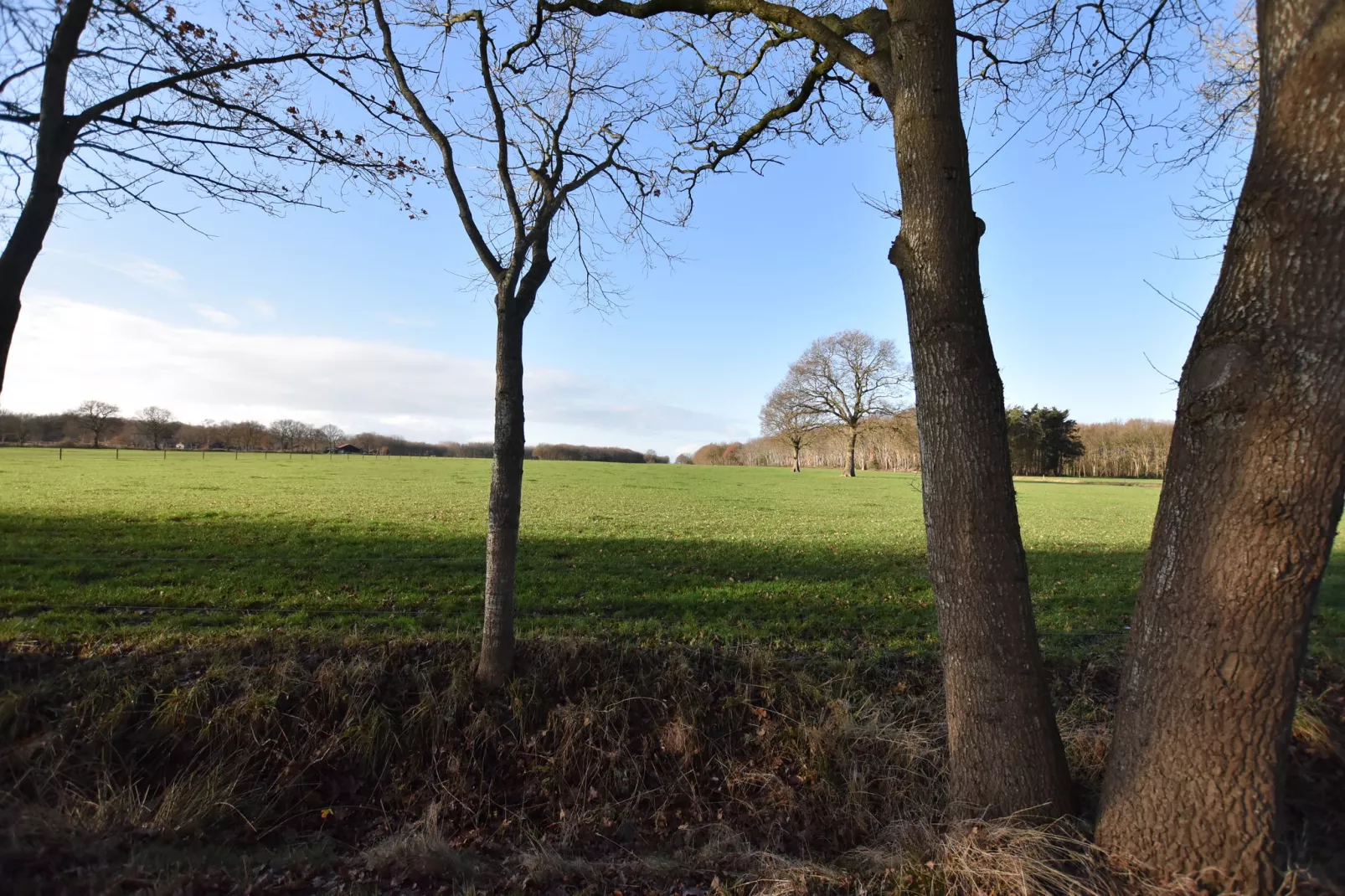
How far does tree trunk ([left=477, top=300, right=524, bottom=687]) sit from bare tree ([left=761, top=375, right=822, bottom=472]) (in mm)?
51882

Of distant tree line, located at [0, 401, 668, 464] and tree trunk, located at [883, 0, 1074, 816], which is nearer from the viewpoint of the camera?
tree trunk, located at [883, 0, 1074, 816]

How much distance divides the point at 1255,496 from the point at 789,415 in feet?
179

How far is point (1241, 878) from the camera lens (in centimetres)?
283

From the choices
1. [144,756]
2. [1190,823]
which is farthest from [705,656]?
[144,756]

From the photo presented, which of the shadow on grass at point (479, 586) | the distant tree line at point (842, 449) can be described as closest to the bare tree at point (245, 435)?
the distant tree line at point (842, 449)

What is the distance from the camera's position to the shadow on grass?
750cm

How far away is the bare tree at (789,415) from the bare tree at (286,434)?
80482 millimetres

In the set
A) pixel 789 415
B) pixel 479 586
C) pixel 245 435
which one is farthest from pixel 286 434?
pixel 479 586

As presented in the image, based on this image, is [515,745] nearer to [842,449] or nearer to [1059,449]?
[842,449]

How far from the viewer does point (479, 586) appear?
9586 mm

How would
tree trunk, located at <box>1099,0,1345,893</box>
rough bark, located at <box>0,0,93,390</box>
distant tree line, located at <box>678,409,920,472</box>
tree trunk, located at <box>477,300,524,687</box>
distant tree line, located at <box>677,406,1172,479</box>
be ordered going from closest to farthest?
1. tree trunk, located at <box>1099,0,1345,893</box>
2. rough bark, located at <box>0,0,93,390</box>
3. tree trunk, located at <box>477,300,524,687</box>
4. distant tree line, located at <box>678,409,920,472</box>
5. distant tree line, located at <box>677,406,1172,479</box>

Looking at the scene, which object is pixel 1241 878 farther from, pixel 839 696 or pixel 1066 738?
pixel 839 696

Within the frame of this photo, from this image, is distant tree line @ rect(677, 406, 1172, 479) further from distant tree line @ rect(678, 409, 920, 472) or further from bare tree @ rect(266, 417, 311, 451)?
bare tree @ rect(266, 417, 311, 451)

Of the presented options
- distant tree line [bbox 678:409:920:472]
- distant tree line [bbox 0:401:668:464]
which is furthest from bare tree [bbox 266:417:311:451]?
distant tree line [bbox 678:409:920:472]
